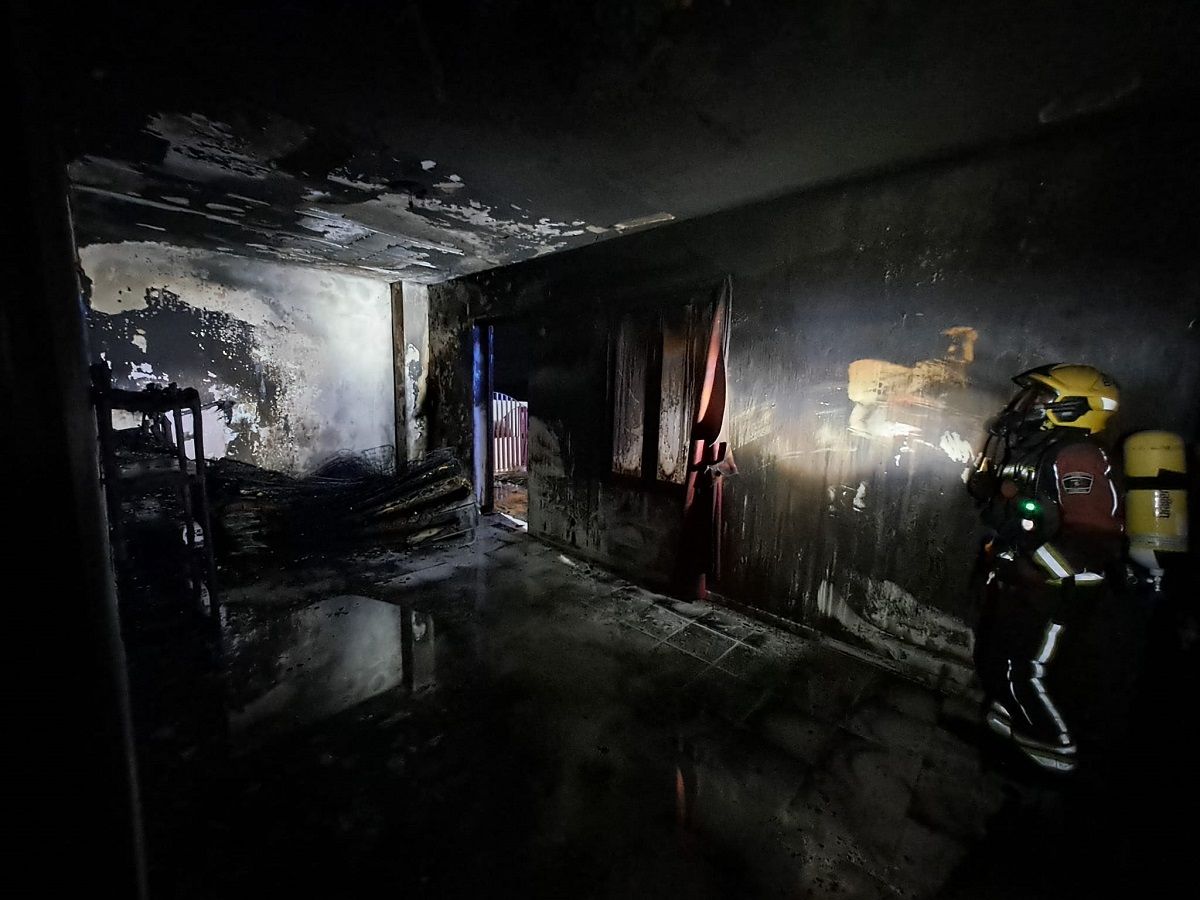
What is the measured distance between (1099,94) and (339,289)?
297 inches

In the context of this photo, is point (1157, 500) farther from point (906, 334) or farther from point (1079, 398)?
point (906, 334)

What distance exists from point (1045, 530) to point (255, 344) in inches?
313

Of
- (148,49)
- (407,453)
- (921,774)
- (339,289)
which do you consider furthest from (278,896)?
(339,289)

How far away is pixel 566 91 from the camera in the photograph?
91.8 inches

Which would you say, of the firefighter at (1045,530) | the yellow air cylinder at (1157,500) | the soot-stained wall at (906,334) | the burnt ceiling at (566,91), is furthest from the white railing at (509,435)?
the yellow air cylinder at (1157,500)

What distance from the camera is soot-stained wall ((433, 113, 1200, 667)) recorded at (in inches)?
101

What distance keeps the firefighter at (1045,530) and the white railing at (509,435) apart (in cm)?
771

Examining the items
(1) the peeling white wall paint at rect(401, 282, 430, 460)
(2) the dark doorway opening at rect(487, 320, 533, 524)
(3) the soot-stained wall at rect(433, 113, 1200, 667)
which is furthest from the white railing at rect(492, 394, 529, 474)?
(3) the soot-stained wall at rect(433, 113, 1200, 667)

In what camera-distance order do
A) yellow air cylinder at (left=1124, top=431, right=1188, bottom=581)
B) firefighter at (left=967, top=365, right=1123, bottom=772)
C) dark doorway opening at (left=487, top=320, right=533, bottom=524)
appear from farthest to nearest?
dark doorway opening at (left=487, top=320, right=533, bottom=524) → firefighter at (left=967, top=365, right=1123, bottom=772) → yellow air cylinder at (left=1124, top=431, right=1188, bottom=581)

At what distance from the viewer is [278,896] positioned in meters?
1.92

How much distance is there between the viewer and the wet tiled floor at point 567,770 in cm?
205

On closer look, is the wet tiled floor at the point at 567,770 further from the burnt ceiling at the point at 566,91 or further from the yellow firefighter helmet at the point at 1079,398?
the burnt ceiling at the point at 566,91

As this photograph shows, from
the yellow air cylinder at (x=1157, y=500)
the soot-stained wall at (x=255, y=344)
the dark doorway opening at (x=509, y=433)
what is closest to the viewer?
the yellow air cylinder at (x=1157, y=500)

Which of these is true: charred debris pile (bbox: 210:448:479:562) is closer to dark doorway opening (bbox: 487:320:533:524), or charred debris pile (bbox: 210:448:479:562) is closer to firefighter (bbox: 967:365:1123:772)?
dark doorway opening (bbox: 487:320:533:524)
